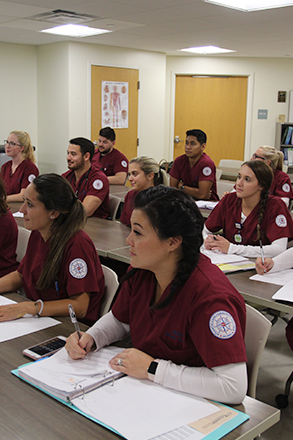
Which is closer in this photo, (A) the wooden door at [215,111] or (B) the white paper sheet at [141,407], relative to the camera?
(B) the white paper sheet at [141,407]

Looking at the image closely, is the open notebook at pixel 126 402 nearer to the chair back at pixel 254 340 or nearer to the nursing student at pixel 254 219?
the chair back at pixel 254 340

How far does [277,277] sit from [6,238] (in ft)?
4.77

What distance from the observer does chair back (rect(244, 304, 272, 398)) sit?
1.58m

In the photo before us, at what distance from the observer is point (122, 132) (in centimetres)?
799

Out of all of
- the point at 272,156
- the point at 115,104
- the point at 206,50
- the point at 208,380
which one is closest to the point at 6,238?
the point at 208,380

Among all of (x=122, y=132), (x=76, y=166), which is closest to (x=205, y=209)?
(x=76, y=166)

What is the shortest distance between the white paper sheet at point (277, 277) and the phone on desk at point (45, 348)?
3.81 feet

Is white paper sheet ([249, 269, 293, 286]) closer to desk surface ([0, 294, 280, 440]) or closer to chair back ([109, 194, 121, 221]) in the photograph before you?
desk surface ([0, 294, 280, 440])

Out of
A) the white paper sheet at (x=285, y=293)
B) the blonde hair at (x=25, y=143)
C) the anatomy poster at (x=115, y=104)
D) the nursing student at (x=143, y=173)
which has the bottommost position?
the white paper sheet at (x=285, y=293)

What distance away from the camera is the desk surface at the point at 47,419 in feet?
3.73

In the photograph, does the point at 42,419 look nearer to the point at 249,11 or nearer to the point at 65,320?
the point at 65,320

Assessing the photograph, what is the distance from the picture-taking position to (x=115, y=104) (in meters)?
7.76

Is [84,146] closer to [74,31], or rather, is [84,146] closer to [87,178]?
[87,178]

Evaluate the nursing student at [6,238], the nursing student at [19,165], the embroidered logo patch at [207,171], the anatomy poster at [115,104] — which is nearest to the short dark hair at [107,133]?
the nursing student at [19,165]
